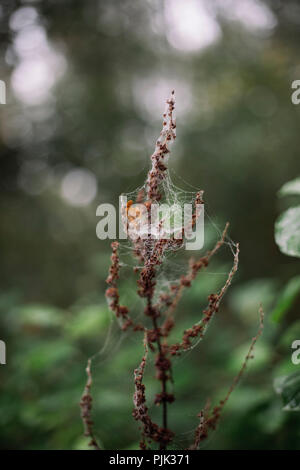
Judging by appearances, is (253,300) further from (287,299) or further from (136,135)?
(136,135)

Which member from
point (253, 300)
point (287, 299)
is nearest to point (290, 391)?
Answer: point (287, 299)

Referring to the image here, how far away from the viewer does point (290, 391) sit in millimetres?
1012

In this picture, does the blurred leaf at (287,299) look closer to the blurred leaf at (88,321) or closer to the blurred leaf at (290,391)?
the blurred leaf at (290,391)

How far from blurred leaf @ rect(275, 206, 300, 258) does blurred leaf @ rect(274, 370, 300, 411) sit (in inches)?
15.1

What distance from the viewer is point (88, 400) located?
0.94 metres

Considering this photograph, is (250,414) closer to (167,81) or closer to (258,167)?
(258,167)

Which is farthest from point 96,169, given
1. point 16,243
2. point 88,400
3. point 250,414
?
point 88,400

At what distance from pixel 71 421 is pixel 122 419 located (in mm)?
280

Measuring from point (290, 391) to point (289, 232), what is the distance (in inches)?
18.6

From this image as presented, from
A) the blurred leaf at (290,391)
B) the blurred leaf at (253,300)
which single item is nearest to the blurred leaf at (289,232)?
the blurred leaf at (290,391)

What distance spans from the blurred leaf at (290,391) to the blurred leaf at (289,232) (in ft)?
1.26

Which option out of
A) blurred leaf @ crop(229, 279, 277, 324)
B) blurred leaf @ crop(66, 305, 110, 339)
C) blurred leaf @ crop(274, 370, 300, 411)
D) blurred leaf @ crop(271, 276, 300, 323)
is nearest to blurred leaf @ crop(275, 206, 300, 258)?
blurred leaf @ crop(271, 276, 300, 323)

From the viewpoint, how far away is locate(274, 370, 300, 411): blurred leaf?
0.98m
